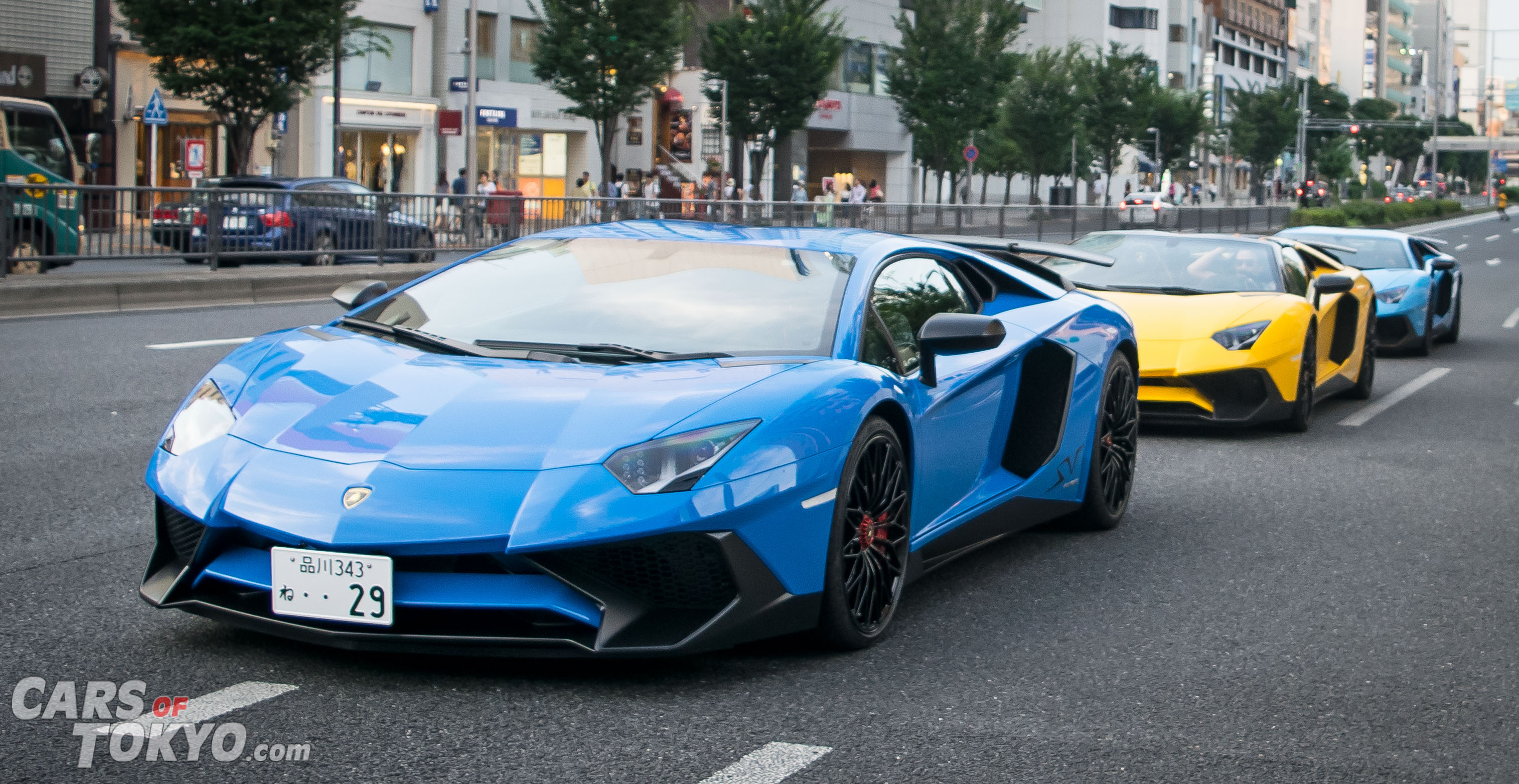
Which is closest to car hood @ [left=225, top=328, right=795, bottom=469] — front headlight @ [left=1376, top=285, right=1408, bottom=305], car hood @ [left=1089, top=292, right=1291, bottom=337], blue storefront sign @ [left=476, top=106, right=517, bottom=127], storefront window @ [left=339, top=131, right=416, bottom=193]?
car hood @ [left=1089, top=292, right=1291, bottom=337]

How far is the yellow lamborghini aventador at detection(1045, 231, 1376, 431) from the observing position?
902cm

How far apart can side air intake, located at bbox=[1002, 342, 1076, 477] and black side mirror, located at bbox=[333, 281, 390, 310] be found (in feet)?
7.04

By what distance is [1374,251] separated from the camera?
615 inches

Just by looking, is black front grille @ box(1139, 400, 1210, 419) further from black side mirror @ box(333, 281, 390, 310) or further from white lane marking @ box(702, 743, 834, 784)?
white lane marking @ box(702, 743, 834, 784)

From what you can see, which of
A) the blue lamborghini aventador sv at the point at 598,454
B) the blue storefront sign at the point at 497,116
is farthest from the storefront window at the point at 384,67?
the blue lamborghini aventador sv at the point at 598,454

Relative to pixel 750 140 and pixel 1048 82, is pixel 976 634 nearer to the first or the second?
pixel 750 140

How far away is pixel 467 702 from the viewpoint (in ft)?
12.1

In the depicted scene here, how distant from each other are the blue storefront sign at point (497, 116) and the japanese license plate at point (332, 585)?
43.1 metres

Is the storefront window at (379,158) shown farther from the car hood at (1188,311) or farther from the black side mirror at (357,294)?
the black side mirror at (357,294)

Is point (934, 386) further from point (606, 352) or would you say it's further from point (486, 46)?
point (486, 46)

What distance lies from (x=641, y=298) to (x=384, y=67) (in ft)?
138

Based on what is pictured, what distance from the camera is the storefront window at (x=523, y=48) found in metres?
48.3

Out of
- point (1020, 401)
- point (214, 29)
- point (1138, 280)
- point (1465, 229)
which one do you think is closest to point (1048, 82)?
point (1465, 229)

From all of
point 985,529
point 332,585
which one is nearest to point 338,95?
point 985,529
